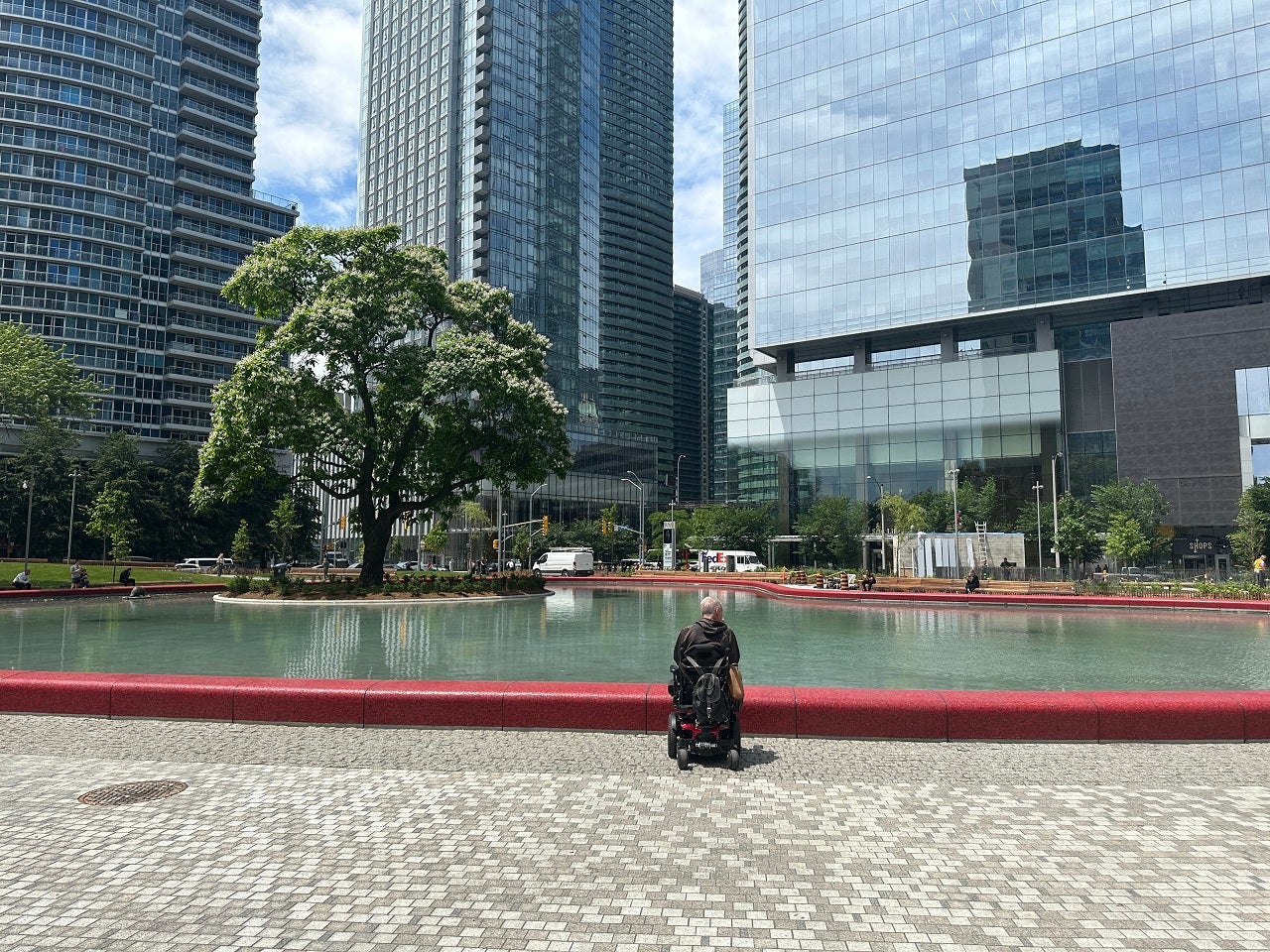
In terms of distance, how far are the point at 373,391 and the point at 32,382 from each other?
59.9ft

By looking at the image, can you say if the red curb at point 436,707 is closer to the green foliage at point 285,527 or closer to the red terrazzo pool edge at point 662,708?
the red terrazzo pool edge at point 662,708

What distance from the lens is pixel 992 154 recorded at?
82.5 metres

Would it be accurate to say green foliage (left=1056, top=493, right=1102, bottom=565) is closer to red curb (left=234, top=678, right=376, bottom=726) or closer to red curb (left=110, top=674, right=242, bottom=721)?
red curb (left=234, top=678, right=376, bottom=726)

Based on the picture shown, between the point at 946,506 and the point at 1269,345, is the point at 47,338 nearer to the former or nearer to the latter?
the point at 946,506

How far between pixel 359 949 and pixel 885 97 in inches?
3917

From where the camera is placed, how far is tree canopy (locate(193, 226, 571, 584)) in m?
35.1

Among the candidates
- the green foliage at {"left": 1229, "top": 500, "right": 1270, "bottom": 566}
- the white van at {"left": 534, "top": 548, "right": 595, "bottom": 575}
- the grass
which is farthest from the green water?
the green foliage at {"left": 1229, "top": 500, "right": 1270, "bottom": 566}

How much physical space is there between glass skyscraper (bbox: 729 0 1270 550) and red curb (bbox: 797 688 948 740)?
3173 inches

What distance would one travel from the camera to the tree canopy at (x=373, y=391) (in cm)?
3506

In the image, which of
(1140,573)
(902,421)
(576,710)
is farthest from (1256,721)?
(902,421)

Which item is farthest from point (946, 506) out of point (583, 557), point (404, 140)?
point (404, 140)

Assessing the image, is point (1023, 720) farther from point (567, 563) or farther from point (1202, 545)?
point (1202, 545)

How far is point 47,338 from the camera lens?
311ft

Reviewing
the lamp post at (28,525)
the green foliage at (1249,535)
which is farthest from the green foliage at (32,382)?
the green foliage at (1249,535)
